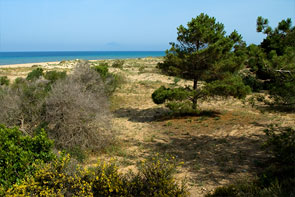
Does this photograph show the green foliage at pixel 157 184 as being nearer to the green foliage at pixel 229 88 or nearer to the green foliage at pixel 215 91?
the green foliage at pixel 215 91

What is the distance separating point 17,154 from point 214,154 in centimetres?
557

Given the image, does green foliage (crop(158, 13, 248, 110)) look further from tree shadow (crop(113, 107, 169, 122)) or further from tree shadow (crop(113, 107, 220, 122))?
tree shadow (crop(113, 107, 169, 122))

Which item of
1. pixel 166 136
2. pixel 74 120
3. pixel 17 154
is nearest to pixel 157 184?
pixel 17 154

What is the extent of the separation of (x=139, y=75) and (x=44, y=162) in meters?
23.2

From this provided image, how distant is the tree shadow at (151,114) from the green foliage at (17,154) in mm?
7592

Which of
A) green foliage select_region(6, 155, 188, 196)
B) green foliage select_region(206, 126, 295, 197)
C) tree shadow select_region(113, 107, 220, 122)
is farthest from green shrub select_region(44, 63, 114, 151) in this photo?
tree shadow select_region(113, 107, 220, 122)

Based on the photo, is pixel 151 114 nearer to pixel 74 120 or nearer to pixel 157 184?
pixel 74 120

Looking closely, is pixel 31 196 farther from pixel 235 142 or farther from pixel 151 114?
pixel 151 114

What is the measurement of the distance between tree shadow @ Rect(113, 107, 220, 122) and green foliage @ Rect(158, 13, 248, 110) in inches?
51.2

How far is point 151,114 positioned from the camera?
44.8ft

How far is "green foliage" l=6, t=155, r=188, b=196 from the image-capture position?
4172 millimetres

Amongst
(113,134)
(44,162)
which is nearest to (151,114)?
(113,134)

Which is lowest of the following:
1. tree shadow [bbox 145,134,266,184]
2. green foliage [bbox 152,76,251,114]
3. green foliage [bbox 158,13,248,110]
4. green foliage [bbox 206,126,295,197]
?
tree shadow [bbox 145,134,266,184]

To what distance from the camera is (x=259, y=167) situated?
20.3ft
